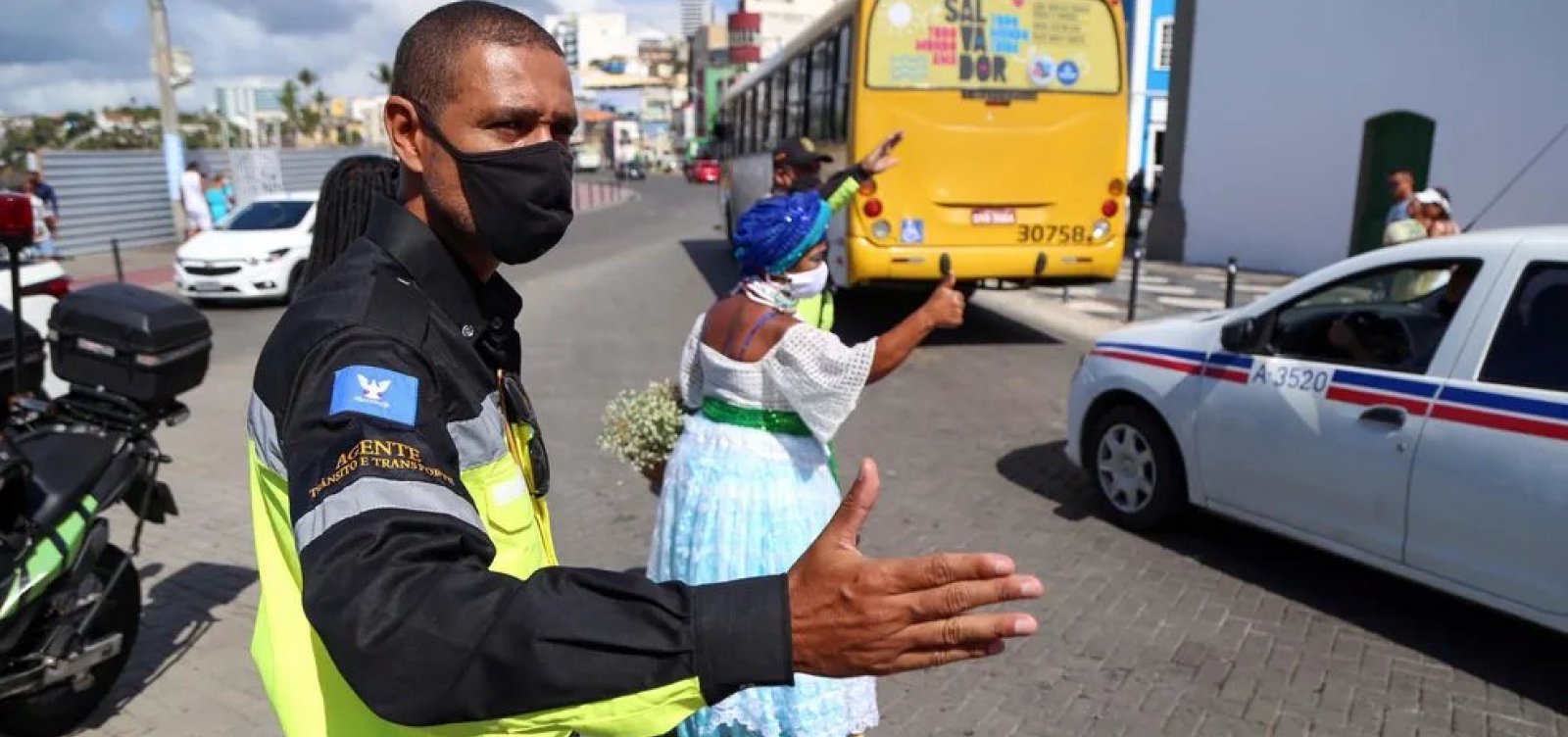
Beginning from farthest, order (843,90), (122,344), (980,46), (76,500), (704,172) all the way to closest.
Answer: (704,172), (843,90), (980,46), (122,344), (76,500)

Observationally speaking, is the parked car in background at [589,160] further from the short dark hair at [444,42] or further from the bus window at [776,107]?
the short dark hair at [444,42]

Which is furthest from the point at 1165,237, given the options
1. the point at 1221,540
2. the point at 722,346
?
the point at 722,346

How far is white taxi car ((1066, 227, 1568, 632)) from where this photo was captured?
3846mm

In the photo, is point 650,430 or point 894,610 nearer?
point 894,610

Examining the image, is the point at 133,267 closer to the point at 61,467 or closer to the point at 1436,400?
the point at 61,467

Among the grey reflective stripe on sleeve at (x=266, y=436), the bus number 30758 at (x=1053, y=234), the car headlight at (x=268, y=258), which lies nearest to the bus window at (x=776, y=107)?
the bus number 30758 at (x=1053, y=234)

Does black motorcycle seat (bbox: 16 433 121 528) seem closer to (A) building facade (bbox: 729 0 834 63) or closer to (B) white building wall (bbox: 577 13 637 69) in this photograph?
(A) building facade (bbox: 729 0 834 63)

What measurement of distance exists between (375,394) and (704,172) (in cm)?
5952

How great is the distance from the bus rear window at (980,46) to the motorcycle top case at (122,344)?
24.2 ft

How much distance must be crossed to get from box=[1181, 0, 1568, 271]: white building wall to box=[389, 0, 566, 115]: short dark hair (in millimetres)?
14376

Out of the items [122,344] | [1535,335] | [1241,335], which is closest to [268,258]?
[122,344]

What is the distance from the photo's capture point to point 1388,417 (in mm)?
4293

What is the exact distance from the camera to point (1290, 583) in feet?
16.1

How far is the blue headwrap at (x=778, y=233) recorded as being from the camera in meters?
3.18
